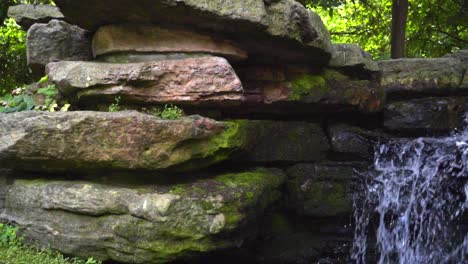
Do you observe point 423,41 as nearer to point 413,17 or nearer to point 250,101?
point 413,17

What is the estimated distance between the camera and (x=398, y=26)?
9633mm

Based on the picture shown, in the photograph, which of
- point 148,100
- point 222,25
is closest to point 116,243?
point 148,100

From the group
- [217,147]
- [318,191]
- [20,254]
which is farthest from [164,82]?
[318,191]

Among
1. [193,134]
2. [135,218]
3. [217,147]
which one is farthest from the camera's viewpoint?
[217,147]

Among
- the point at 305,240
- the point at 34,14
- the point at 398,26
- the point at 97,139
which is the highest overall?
the point at 34,14

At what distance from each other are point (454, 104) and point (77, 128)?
552 cm

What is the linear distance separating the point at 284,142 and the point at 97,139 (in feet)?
8.48

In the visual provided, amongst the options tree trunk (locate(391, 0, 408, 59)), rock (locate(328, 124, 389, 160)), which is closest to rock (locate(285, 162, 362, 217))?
rock (locate(328, 124, 389, 160))

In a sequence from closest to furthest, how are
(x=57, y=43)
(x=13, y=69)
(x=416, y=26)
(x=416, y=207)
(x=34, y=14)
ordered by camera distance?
(x=416, y=207), (x=57, y=43), (x=34, y=14), (x=13, y=69), (x=416, y=26)

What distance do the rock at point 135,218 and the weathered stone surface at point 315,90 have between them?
179 centimetres

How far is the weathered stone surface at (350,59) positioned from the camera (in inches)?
270

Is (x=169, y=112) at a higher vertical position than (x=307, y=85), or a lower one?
lower

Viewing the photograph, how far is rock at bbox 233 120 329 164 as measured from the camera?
586 centimetres

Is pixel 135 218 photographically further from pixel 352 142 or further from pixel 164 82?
pixel 352 142
